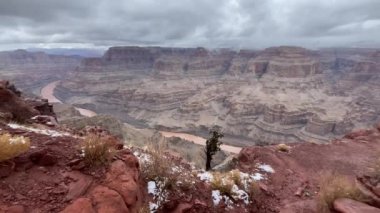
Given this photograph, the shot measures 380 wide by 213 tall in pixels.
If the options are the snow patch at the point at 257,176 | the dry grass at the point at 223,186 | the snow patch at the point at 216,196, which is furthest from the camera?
the snow patch at the point at 257,176

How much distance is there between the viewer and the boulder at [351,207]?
7.07 meters

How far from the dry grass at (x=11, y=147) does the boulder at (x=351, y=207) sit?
609 cm

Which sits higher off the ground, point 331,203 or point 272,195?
point 331,203

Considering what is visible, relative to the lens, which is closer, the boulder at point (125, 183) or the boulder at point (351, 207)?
the boulder at point (125, 183)

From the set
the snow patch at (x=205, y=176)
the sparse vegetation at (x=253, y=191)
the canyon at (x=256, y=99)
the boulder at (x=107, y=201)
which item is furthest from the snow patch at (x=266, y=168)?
the canyon at (x=256, y=99)

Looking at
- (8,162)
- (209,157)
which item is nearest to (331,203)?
(8,162)

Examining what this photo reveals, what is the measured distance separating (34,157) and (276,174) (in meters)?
7.36

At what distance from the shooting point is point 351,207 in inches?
285

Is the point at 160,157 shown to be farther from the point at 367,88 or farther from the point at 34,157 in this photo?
the point at 367,88

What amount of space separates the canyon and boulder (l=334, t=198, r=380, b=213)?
3741 inches

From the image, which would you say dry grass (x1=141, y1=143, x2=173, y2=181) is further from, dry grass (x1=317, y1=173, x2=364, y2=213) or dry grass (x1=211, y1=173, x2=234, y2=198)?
dry grass (x1=317, y1=173, x2=364, y2=213)

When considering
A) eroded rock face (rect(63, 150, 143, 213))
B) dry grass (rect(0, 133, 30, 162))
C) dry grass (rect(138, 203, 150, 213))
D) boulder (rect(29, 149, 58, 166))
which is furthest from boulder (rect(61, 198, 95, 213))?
dry grass (rect(0, 133, 30, 162))

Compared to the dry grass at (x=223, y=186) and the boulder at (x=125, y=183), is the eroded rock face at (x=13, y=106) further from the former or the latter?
the dry grass at (x=223, y=186)

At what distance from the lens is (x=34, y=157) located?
6.57m
